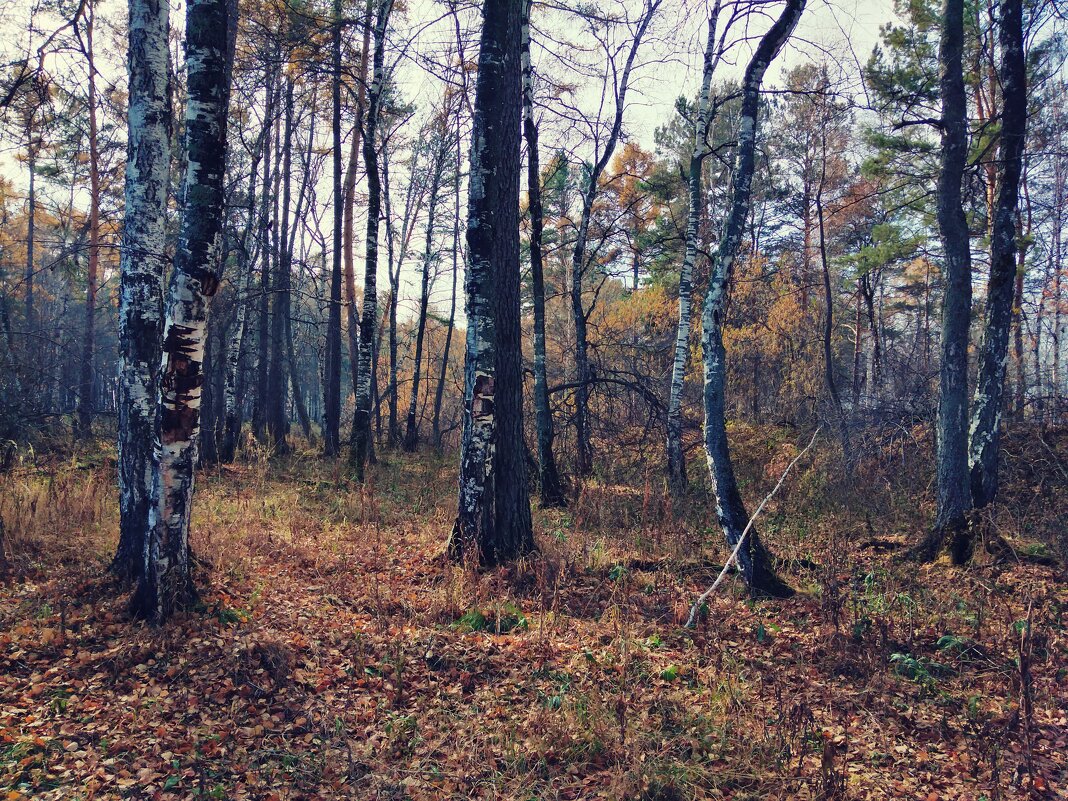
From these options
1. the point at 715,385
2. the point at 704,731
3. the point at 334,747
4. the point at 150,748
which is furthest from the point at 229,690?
the point at 715,385

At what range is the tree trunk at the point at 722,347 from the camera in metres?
5.70

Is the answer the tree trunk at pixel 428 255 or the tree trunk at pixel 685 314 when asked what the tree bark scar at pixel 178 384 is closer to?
the tree trunk at pixel 685 314

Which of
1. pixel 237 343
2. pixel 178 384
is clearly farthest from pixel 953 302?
pixel 237 343

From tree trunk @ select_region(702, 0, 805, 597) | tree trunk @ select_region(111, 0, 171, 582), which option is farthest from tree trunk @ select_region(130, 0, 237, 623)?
tree trunk @ select_region(702, 0, 805, 597)

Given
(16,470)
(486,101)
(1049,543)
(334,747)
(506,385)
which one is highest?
(486,101)

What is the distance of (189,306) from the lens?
13.7 ft

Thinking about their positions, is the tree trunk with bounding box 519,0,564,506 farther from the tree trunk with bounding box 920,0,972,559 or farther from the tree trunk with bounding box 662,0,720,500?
the tree trunk with bounding box 920,0,972,559

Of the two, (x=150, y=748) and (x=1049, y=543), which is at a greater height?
(x=1049, y=543)

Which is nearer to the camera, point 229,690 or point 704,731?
point 704,731

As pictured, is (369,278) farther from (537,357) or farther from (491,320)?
(491,320)

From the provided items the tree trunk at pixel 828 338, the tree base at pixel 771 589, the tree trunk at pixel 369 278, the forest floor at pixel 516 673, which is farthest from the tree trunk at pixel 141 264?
the tree trunk at pixel 828 338

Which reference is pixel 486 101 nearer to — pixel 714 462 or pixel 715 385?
pixel 715 385

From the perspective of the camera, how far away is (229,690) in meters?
3.75

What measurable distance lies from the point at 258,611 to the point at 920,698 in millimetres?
5060
